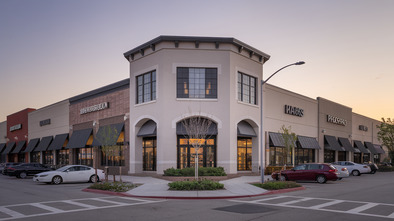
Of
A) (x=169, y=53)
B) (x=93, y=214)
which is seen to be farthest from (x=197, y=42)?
(x=93, y=214)

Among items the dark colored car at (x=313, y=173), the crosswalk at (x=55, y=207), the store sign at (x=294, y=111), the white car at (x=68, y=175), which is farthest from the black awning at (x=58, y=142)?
the crosswalk at (x=55, y=207)

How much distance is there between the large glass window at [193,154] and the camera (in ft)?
96.6

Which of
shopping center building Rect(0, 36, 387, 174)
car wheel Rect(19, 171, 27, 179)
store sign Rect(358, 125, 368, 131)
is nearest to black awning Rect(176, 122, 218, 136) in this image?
shopping center building Rect(0, 36, 387, 174)

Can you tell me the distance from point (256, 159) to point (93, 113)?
1921cm

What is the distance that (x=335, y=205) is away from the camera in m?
14.6

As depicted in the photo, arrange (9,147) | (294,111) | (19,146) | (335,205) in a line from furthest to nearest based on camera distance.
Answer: (9,147) → (19,146) → (294,111) → (335,205)

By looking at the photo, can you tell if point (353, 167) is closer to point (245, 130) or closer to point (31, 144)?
point (245, 130)

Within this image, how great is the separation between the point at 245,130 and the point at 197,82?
614 cm

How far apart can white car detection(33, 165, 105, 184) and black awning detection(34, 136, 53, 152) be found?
2428cm

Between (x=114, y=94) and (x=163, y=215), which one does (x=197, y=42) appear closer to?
(x=114, y=94)

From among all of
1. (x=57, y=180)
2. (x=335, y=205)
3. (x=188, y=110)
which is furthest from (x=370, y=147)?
(x=57, y=180)

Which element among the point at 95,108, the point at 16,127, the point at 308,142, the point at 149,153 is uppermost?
the point at 95,108

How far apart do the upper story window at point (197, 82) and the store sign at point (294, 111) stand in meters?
12.9

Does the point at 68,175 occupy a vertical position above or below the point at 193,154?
below
